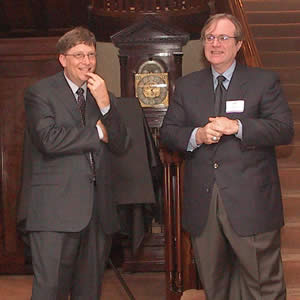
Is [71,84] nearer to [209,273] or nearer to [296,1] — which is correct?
[209,273]

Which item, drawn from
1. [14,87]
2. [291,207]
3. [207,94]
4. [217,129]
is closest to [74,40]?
[207,94]

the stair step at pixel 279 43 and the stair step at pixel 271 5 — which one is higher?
the stair step at pixel 271 5

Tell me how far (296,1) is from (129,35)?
2948 millimetres

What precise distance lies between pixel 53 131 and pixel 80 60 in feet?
1.13

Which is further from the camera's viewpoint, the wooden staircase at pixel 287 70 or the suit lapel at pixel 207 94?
the wooden staircase at pixel 287 70

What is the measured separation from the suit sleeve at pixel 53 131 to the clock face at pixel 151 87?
2.52m

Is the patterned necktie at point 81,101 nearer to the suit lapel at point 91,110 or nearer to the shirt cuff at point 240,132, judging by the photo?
the suit lapel at point 91,110

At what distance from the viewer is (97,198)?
A: 2.87 meters

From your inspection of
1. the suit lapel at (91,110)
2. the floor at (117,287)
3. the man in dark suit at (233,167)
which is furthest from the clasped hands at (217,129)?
the floor at (117,287)

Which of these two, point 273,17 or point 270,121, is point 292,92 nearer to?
point 273,17

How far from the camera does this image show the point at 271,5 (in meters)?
7.25

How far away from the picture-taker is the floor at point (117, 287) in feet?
15.2

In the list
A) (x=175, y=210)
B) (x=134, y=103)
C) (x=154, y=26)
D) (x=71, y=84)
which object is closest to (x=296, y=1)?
(x=154, y=26)

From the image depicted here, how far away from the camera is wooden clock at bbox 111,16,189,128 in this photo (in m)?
5.31
